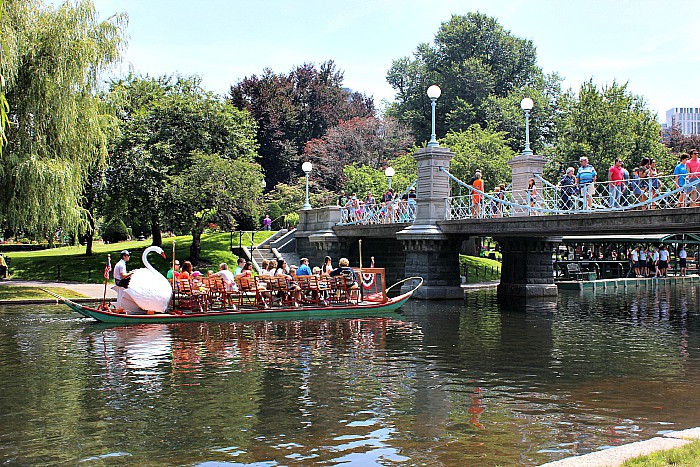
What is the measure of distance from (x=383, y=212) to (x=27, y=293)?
14578 mm

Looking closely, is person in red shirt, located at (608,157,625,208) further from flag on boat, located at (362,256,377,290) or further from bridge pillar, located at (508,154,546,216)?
flag on boat, located at (362,256,377,290)

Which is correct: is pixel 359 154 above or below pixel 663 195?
above

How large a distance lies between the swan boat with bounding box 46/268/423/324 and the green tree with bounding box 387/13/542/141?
41372 millimetres

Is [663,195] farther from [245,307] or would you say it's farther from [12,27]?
[12,27]

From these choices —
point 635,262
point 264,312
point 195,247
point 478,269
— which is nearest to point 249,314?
point 264,312

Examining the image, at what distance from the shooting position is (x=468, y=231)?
88.9 ft

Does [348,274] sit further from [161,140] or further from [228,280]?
[161,140]

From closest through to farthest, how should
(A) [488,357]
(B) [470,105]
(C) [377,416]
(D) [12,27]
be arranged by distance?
(C) [377,416]
(A) [488,357]
(D) [12,27]
(B) [470,105]

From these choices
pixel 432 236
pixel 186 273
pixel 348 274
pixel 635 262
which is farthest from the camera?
pixel 635 262

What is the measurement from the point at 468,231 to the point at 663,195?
889 centimetres

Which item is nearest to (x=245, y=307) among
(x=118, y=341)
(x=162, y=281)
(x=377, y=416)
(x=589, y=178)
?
(x=162, y=281)

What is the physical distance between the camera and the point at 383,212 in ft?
109

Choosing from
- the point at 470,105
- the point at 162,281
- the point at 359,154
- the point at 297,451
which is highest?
the point at 470,105

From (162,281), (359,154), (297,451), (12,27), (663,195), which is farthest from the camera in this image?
(359,154)
